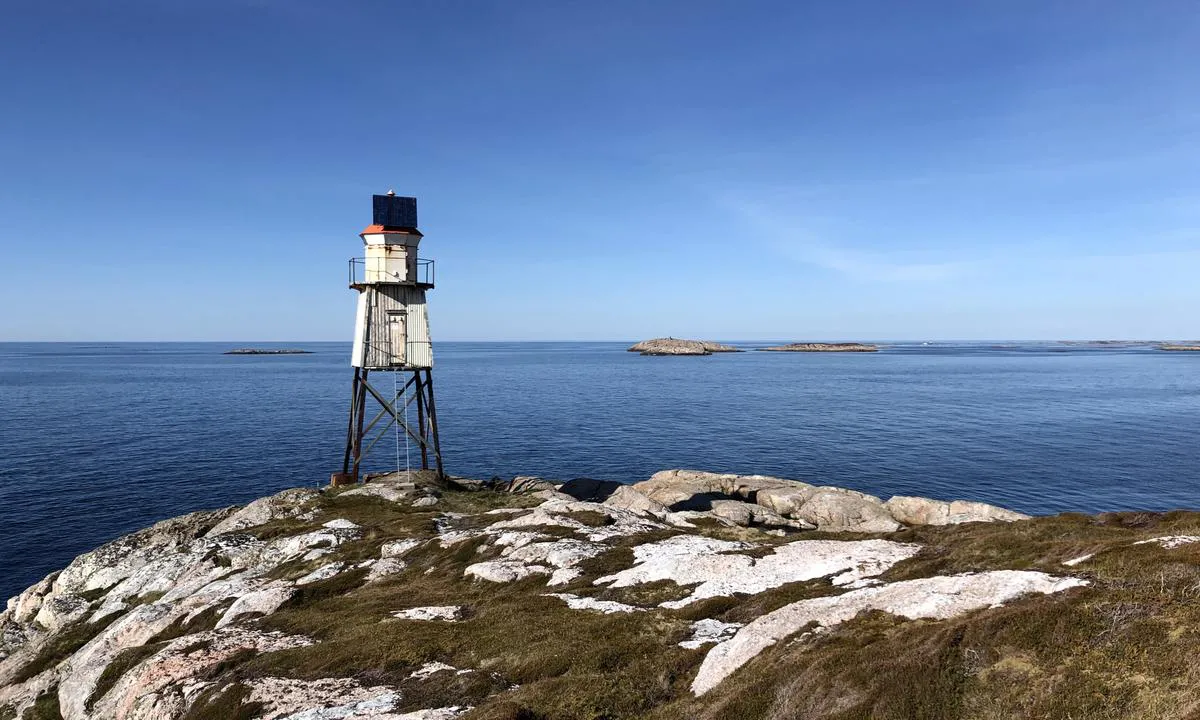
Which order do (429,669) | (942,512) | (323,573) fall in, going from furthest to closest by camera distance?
1. (942,512)
2. (323,573)
3. (429,669)

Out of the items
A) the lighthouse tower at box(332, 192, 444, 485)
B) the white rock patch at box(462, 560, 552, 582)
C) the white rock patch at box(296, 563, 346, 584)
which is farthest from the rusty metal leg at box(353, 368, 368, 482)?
the white rock patch at box(462, 560, 552, 582)

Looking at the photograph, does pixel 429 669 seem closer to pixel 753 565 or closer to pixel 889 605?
pixel 753 565

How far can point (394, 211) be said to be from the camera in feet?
146

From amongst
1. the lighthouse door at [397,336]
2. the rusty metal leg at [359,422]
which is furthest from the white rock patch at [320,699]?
the rusty metal leg at [359,422]

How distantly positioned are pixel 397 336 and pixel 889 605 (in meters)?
37.1

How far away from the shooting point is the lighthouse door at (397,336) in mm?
44938

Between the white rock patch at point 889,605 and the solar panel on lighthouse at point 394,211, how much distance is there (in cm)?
3733

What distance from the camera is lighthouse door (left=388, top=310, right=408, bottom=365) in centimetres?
4494

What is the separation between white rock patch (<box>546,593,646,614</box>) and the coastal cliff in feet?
0.48

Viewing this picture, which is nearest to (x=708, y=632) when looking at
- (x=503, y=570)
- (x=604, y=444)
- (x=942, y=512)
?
(x=503, y=570)

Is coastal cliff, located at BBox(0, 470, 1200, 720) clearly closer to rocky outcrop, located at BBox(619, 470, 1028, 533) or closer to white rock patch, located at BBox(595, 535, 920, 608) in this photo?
white rock patch, located at BBox(595, 535, 920, 608)

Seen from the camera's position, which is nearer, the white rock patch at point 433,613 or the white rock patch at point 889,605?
the white rock patch at point 889,605

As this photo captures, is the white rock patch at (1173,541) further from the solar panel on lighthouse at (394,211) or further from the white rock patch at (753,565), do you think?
the solar panel on lighthouse at (394,211)

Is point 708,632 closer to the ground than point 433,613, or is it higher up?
higher up
